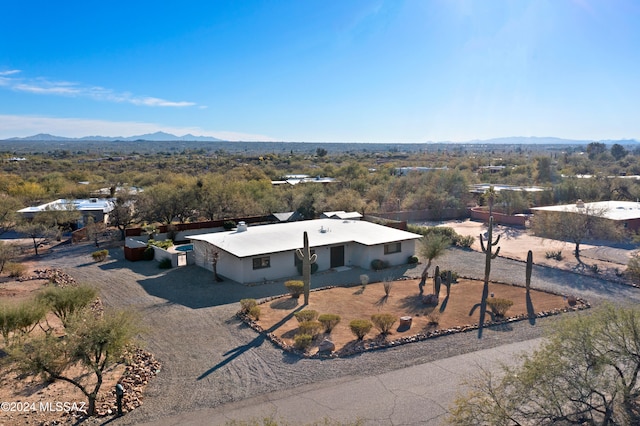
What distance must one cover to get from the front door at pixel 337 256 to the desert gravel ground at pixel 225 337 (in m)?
1.23

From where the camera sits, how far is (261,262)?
77.8ft

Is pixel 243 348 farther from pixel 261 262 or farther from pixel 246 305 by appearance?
pixel 261 262

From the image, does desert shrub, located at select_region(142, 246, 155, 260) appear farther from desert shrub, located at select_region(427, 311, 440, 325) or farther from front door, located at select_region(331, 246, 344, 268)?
desert shrub, located at select_region(427, 311, 440, 325)

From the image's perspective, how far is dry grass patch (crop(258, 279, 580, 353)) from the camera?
16.7 metres

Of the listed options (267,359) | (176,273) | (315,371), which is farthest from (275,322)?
(176,273)

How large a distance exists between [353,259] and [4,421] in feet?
61.5

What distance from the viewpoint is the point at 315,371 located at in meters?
13.6

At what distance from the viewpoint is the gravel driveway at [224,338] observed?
12578 mm

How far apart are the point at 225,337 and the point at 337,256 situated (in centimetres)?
1150

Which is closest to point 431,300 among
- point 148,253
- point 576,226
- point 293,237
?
point 293,237

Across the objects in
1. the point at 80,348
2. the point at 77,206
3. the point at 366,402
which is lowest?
the point at 366,402

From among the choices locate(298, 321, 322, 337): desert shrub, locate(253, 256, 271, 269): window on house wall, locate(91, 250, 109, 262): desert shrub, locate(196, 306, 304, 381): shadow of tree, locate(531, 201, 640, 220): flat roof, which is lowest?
locate(91, 250, 109, 262): desert shrub

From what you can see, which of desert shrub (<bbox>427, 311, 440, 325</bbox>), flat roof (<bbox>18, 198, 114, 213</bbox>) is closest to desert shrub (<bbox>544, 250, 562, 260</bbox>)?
desert shrub (<bbox>427, 311, 440, 325</bbox>)

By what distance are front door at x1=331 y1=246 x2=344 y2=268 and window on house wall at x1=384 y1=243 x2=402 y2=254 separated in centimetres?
255
